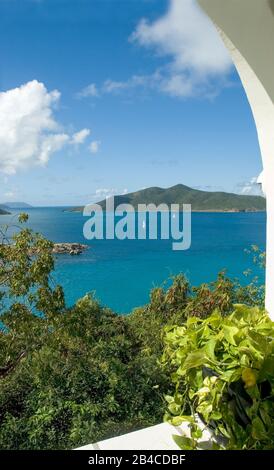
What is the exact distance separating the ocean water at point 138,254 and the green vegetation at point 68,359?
6.88 meters

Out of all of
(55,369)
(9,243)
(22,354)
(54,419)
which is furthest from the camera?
(9,243)

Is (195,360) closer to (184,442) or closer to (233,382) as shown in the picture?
(233,382)

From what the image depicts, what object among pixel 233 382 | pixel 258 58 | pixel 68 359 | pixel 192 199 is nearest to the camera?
pixel 233 382

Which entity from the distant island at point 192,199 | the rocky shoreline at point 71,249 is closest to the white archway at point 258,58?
the rocky shoreline at point 71,249

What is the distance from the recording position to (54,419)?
114 inches

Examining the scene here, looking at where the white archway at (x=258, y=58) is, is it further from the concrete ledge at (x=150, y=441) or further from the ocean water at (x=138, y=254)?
the ocean water at (x=138, y=254)

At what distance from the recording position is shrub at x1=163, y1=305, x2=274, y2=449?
35.9 inches

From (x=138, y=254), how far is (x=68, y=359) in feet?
43.0

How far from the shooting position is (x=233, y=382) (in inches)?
36.9

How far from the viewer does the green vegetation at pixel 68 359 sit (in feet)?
9.36

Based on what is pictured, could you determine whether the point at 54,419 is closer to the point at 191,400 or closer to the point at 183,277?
the point at 191,400

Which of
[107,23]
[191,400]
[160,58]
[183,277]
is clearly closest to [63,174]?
[160,58]

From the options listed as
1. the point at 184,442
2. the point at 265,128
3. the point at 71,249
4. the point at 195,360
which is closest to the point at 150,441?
the point at 184,442

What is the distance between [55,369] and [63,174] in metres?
22.4
